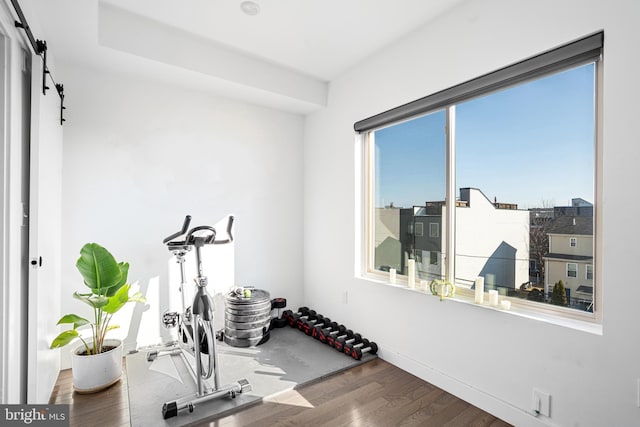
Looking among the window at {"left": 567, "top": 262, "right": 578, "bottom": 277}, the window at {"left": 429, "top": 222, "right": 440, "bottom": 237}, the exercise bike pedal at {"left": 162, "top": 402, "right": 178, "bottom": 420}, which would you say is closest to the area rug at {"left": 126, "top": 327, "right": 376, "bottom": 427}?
the exercise bike pedal at {"left": 162, "top": 402, "right": 178, "bottom": 420}

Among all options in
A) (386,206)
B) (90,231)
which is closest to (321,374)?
(386,206)

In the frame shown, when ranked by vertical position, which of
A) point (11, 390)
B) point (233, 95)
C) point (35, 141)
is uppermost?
point (233, 95)

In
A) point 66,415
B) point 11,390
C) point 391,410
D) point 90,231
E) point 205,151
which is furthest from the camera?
point 205,151

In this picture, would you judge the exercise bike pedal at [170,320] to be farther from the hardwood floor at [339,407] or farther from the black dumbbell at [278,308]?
the black dumbbell at [278,308]

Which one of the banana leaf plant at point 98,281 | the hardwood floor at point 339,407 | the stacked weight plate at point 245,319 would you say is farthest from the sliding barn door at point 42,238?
the stacked weight plate at point 245,319

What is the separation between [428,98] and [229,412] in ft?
8.24

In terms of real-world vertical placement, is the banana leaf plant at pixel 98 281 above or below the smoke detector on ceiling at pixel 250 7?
below

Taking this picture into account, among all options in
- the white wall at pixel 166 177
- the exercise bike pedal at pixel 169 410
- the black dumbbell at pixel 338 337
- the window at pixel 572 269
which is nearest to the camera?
the window at pixel 572 269

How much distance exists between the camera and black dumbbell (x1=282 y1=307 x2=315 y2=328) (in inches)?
134

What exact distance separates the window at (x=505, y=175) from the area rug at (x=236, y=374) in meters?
1.06

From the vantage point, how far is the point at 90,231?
2592 millimetres

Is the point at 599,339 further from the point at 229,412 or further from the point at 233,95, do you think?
the point at 233,95

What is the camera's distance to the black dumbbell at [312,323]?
125 inches

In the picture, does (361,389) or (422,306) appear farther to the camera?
(422,306)
